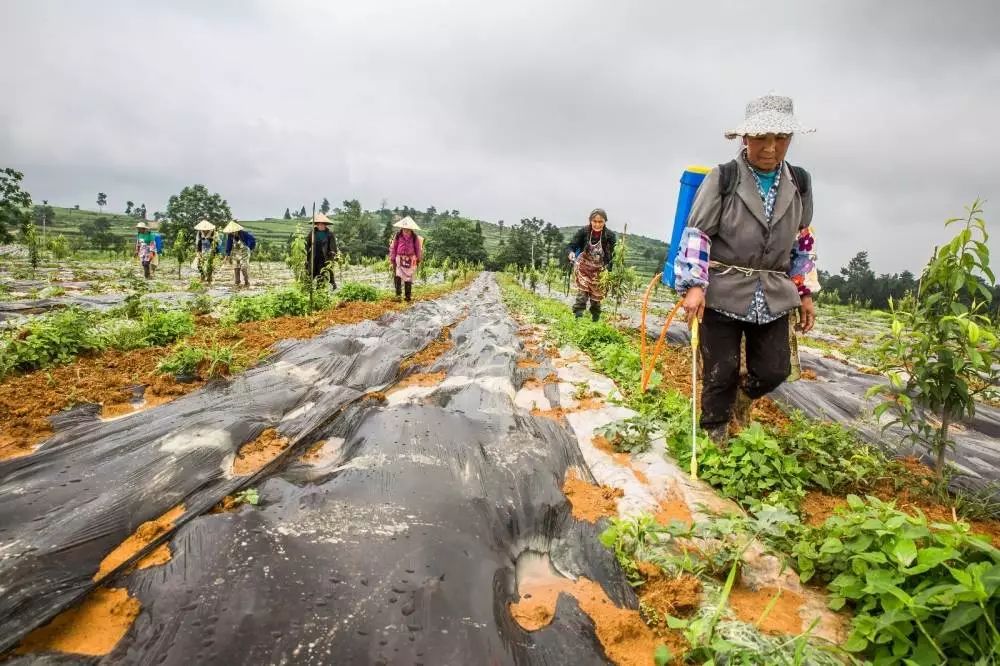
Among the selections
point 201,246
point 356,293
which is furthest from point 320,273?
point 201,246

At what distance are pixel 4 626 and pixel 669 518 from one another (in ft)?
8.02

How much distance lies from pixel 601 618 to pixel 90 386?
391 cm

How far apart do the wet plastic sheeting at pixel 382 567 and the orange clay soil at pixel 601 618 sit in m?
0.04

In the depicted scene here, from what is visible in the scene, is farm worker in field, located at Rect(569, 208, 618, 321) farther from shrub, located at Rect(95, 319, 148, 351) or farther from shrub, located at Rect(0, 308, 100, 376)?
shrub, located at Rect(0, 308, 100, 376)

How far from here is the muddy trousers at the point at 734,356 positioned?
2.63 m

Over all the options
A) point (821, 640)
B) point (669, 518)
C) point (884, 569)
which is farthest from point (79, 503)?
point (884, 569)

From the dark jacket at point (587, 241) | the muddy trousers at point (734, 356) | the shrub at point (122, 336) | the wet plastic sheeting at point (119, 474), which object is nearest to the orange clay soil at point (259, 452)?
the wet plastic sheeting at point (119, 474)

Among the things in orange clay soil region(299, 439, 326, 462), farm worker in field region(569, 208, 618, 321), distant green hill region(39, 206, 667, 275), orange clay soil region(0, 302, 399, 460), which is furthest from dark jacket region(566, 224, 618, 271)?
distant green hill region(39, 206, 667, 275)

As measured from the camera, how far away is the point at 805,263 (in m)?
2.74

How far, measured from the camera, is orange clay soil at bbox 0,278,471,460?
105 inches

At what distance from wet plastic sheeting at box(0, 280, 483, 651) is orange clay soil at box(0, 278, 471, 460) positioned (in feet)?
0.59

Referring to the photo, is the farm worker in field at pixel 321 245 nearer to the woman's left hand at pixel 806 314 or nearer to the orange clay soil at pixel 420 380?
the orange clay soil at pixel 420 380

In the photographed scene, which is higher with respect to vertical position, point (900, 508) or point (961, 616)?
point (961, 616)

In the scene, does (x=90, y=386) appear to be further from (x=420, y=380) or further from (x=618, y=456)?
(x=618, y=456)
